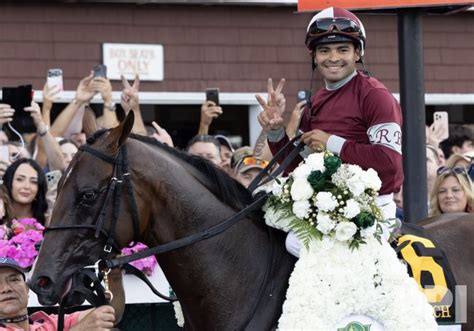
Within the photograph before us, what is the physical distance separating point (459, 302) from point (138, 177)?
6.37 ft

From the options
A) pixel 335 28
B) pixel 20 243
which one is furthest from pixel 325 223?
pixel 20 243

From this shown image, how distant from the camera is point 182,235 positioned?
5090 millimetres

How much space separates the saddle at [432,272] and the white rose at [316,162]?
29.2 inches

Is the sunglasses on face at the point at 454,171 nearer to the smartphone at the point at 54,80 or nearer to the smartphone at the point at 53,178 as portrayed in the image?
the smartphone at the point at 53,178

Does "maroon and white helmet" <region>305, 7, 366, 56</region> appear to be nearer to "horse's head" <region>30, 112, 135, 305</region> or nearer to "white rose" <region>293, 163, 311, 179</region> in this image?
"white rose" <region>293, 163, 311, 179</region>

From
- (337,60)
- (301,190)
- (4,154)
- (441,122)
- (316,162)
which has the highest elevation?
(337,60)

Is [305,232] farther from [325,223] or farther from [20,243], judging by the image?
[20,243]

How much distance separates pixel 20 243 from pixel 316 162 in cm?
252

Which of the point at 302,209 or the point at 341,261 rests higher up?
the point at 302,209

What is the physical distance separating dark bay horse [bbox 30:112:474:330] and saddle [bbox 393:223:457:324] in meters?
0.72

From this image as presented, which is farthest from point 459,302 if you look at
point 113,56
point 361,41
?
point 113,56

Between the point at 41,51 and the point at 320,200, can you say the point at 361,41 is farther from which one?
the point at 41,51

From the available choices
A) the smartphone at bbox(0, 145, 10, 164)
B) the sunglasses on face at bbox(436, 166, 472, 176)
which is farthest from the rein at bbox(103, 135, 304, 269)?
the smartphone at bbox(0, 145, 10, 164)

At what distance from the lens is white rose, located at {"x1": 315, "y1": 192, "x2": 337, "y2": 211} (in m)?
5.00
